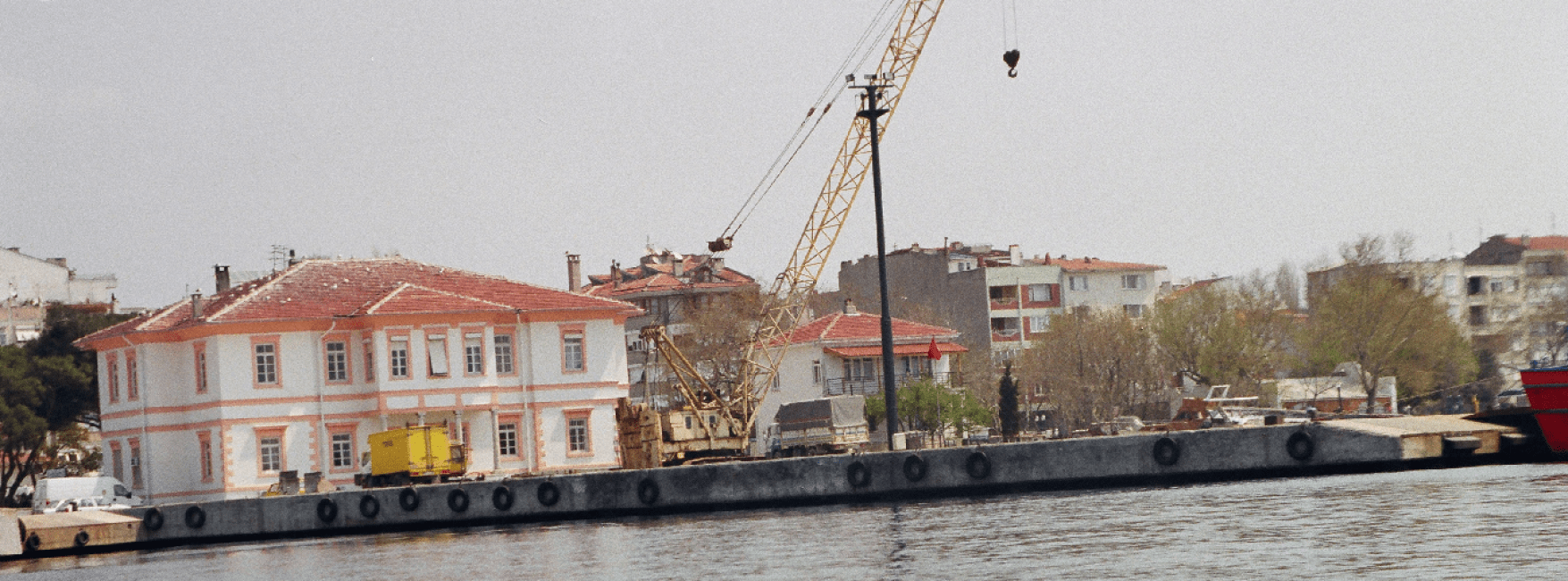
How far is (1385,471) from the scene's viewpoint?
36.8m

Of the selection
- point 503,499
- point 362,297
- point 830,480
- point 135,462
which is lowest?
point 503,499

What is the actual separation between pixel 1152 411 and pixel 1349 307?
437 inches

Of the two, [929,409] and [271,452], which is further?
[929,409]

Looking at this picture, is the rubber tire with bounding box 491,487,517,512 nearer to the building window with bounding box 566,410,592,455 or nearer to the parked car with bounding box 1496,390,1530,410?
the building window with bounding box 566,410,592,455

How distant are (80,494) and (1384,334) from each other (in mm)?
61499

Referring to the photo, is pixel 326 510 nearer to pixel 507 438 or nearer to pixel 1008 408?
pixel 507 438

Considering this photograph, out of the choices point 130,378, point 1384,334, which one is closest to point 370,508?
point 130,378

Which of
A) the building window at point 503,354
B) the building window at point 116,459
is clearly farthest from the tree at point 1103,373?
the building window at point 116,459

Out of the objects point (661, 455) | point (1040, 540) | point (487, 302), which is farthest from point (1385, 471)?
point (487, 302)

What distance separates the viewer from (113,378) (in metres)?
60.8

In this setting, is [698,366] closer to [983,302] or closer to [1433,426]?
[983,302]

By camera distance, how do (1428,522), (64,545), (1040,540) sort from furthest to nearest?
(64,545), (1040,540), (1428,522)

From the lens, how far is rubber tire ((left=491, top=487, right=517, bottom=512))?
4469 cm

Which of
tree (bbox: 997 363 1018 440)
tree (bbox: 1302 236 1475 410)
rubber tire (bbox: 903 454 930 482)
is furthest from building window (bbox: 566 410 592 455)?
tree (bbox: 1302 236 1475 410)
